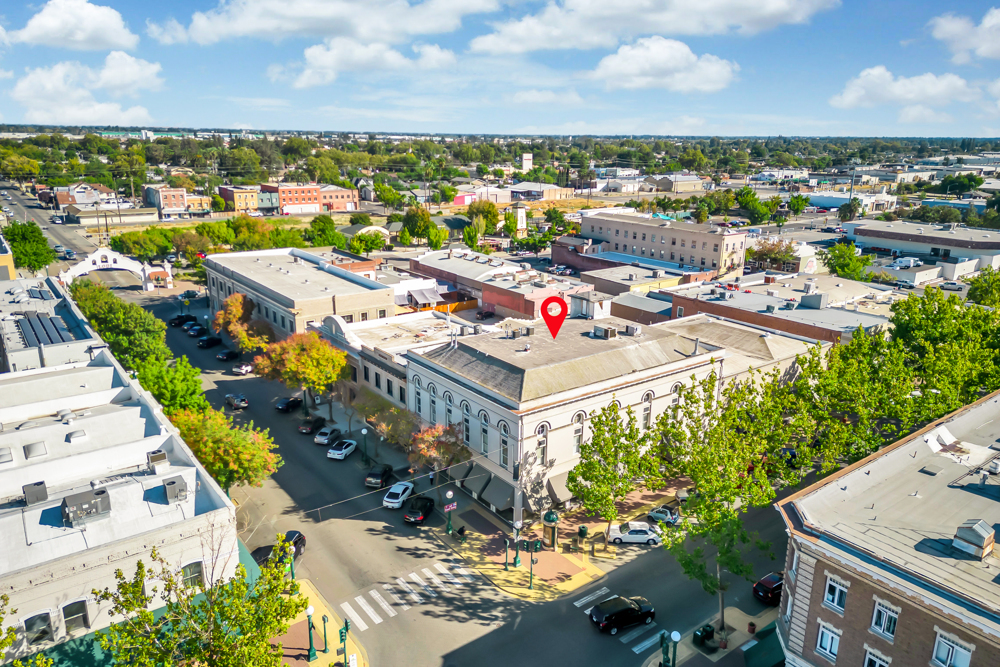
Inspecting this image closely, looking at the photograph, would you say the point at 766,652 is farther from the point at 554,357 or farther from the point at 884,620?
the point at 554,357

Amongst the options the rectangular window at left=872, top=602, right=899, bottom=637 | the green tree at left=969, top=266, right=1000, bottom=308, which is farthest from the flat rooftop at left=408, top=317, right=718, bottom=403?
the green tree at left=969, top=266, right=1000, bottom=308

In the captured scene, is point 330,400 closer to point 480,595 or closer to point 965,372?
point 480,595

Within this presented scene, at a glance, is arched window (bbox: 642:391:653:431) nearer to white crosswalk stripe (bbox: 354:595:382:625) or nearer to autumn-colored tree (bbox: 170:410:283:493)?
white crosswalk stripe (bbox: 354:595:382:625)

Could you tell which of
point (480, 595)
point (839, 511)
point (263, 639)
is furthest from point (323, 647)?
point (839, 511)

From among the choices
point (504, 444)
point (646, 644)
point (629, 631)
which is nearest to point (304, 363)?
Answer: point (504, 444)

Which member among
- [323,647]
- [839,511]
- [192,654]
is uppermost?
[839,511]
